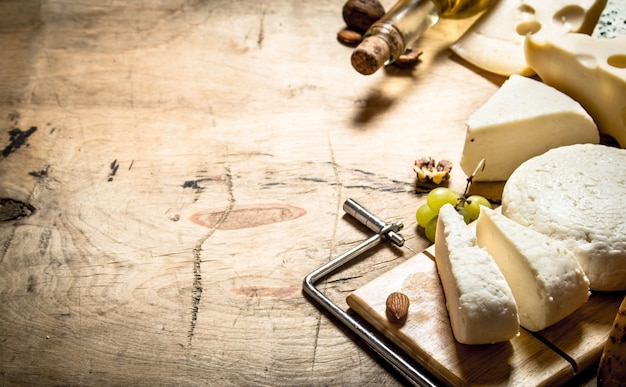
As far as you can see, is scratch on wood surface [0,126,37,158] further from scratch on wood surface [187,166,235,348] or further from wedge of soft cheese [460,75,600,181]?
wedge of soft cheese [460,75,600,181]

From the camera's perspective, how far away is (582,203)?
1.27 metres

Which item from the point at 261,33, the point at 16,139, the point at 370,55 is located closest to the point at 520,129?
the point at 370,55

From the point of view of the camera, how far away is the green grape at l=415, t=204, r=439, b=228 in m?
1.39

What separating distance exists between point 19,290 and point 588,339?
1.00 metres

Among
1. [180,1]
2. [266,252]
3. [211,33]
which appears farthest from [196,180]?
[180,1]

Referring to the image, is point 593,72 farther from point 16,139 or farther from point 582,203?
point 16,139

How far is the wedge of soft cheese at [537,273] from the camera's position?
44.8 inches

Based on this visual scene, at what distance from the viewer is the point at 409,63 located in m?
1.87

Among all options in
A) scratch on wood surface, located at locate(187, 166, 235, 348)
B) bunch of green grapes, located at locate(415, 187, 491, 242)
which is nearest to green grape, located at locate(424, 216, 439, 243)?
bunch of green grapes, located at locate(415, 187, 491, 242)

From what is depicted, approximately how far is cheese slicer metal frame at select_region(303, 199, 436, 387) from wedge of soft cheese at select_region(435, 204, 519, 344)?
10 centimetres

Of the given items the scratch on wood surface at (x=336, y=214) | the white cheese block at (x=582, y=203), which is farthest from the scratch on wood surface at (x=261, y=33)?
the white cheese block at (x=582, y=203)

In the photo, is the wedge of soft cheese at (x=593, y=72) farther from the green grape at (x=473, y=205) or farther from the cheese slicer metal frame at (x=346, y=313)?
the cheese slicer metal frame at (x=346, y=313)

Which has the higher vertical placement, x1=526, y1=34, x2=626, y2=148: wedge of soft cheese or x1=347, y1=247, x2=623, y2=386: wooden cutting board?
x1=526, y1=34, x2=626, y2=148: wedge of soft cheese

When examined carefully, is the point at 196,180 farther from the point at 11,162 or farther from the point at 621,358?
the point at 621,358
